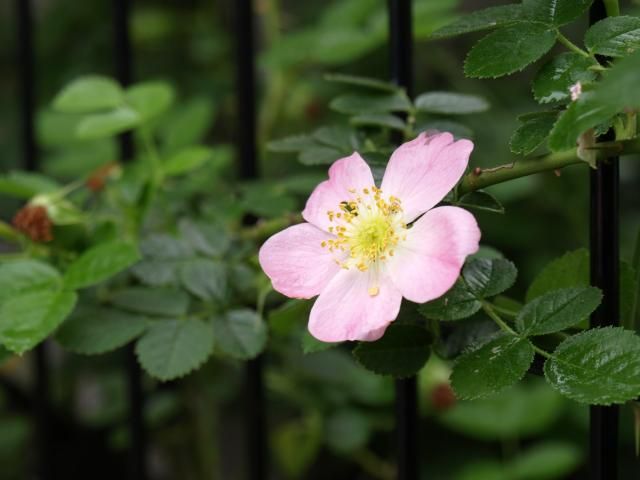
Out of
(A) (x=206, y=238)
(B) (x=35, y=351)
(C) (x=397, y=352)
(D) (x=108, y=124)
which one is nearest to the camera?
(C) (x=397, y=352)

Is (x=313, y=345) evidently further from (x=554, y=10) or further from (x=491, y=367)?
(x=554, y=10)

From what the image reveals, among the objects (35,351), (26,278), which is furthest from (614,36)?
(35,351)

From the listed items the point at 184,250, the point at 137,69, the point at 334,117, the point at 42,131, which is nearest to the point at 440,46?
the point at 334,117

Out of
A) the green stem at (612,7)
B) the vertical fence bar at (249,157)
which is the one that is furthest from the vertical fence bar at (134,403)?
the green stem at (612,7)

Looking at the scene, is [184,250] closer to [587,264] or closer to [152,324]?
[152,324]

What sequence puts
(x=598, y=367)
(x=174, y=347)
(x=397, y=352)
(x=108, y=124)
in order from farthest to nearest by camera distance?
(x=108, y=124)
(x=174, y=347)
(x=397, y=352)
(x=598, y=367)
